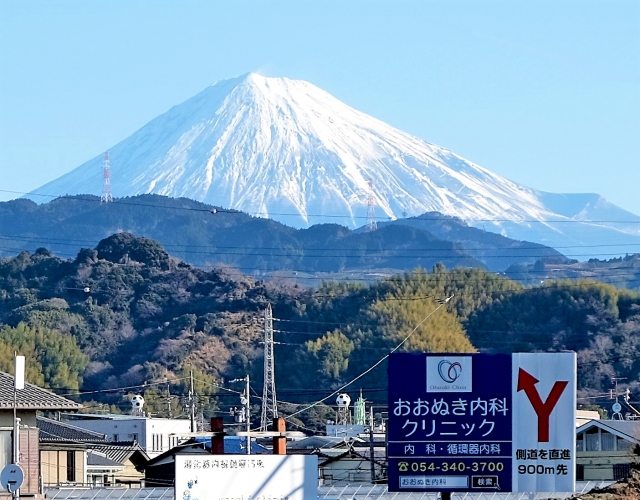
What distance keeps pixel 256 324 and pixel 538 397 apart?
89.8m

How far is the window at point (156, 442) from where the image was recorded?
222 ft

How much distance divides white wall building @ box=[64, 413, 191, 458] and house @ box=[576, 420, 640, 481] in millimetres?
24203

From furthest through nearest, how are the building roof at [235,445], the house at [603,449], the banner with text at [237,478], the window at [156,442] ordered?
the window at [156,442] < the house at [603,449] < the building roof at [235,445] < the banner with text at [237,478]

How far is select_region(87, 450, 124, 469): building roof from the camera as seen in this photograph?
1844 inches

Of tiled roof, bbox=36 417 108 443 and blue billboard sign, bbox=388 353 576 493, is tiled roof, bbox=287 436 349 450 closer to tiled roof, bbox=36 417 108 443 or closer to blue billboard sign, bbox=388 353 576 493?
tiled roof, bbox=36 417 108 443

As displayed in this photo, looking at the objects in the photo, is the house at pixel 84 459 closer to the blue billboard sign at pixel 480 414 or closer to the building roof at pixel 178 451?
the building roof at pixel 178 451

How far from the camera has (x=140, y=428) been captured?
66.9 meters

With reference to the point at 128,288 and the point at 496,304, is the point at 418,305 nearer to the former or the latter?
the point at 496,304

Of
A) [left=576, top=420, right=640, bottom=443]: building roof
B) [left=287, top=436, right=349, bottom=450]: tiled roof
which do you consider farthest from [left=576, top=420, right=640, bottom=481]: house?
[left=287, top=436, right=349, bottom=450]: tiled roof

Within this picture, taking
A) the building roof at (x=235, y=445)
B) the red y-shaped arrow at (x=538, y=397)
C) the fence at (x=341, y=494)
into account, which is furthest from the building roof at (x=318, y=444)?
the red y-shaped arrow at (x=538, y=397)

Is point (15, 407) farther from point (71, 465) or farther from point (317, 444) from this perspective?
point (317, 444)

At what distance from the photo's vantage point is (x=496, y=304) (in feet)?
379

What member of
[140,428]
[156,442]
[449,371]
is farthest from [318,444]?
[449,371]

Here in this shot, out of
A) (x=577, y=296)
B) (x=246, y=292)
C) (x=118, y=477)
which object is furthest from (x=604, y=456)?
(x=246, y=292)
